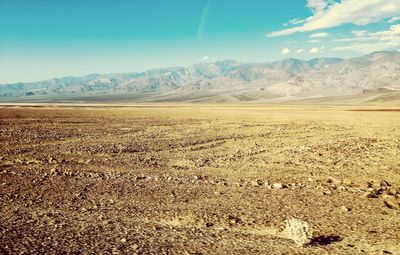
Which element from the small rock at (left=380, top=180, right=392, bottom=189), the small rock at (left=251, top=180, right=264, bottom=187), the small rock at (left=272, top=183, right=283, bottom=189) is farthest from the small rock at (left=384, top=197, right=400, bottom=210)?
the small rock at (left=251, top=180, right=264, bottom=187)

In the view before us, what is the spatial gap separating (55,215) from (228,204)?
15.4 ft

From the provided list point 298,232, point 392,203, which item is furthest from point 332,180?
point 298,232

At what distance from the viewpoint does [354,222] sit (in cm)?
966

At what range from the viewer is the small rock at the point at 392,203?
1077cm

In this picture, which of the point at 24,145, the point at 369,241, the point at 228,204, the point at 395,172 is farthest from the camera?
the point at 24,145

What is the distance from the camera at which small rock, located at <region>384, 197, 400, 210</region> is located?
1077cm

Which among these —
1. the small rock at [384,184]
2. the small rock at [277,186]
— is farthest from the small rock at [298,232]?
the small rock at [384,184]

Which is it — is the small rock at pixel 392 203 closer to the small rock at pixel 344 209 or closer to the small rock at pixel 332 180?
the small rock at pixel 344 209

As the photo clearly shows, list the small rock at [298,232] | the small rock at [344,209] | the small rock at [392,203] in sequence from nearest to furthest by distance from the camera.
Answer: the small rock at [298,232] → the small rock at [344,209] → the small rock at [392,203]

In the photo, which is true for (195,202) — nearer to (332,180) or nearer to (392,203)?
(392,203)

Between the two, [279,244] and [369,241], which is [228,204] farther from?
[369,241]

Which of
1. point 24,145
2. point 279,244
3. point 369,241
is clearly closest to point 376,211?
point 369,241

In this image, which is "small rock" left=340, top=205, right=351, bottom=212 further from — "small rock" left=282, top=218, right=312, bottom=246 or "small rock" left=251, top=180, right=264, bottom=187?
"small rock" left=251, top=180, right=264, bottom=187

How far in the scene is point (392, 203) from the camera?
11.0 metres
